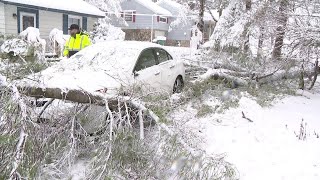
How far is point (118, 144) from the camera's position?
4031 millimetres

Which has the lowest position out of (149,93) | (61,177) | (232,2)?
(61,177)

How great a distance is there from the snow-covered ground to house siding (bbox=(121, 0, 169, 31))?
26.1 metres

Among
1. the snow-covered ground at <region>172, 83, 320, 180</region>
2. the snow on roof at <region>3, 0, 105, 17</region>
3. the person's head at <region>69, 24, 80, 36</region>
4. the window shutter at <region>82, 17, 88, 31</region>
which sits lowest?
the snow-covered ground at <region>172, 83, 320, 180</region>

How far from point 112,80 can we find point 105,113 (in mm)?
1241

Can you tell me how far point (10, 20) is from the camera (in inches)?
627

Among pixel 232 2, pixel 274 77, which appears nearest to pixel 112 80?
pixel 274 77

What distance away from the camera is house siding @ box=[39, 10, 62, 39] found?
58.1 ft

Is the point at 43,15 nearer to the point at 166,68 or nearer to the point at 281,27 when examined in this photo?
the point at 166,68

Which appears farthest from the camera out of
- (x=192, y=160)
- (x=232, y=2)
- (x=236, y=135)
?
(x=232, y=2)

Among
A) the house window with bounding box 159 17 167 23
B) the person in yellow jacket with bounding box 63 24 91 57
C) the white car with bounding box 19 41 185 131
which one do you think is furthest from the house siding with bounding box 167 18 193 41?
the person in yellow jacket with bounding box 63 24 91 57

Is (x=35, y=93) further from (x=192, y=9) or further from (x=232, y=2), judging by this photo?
(x=192, y=9)

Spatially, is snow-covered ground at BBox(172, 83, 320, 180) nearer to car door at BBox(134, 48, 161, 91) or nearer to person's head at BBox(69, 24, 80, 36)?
car door at BBox(134, 48, 161, 91)

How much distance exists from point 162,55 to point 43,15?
11637 mm

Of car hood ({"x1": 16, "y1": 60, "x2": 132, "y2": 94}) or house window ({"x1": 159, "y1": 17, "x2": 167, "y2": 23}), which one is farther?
house window ({"x1": 159, "y1": 17, "x2": 167, "y2": 23})
